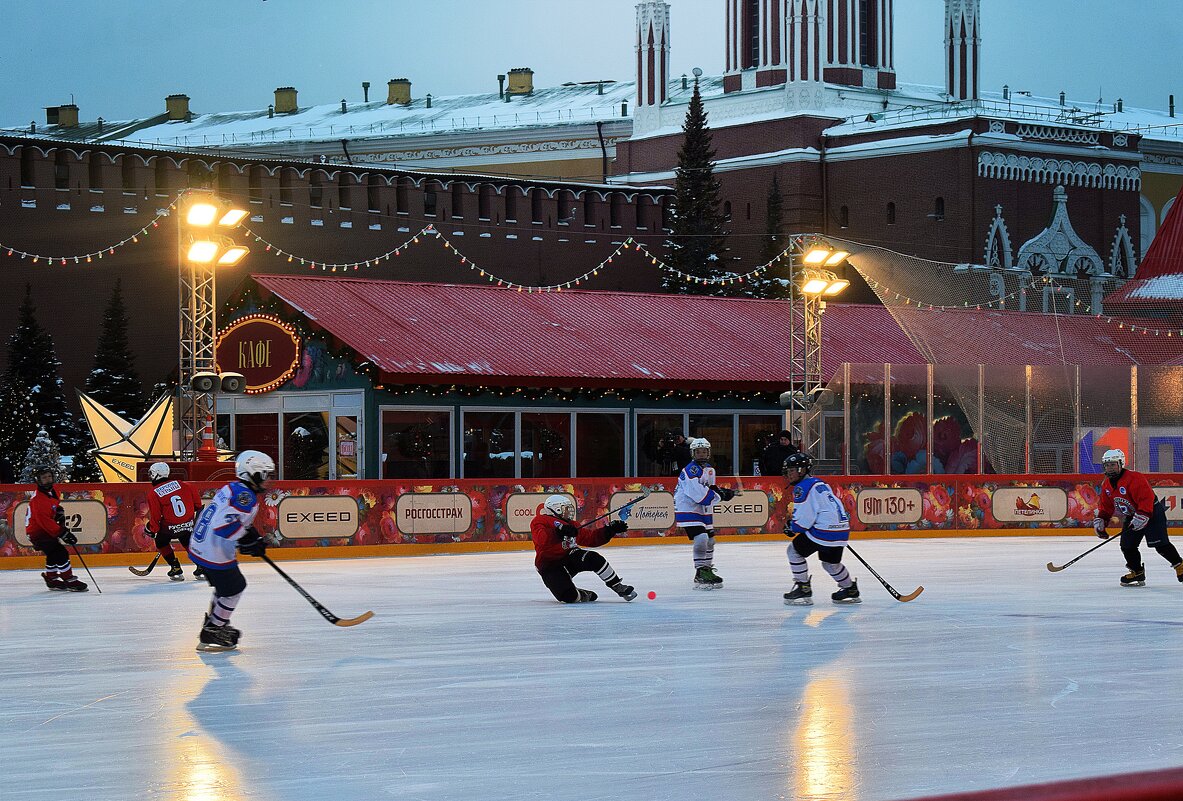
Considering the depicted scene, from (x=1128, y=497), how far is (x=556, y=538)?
17.8ft

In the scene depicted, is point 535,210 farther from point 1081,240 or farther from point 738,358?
point 738,358

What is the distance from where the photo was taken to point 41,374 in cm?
4453

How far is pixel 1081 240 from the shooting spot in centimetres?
5966

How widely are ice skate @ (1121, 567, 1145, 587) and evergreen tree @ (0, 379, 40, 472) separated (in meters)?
30.6

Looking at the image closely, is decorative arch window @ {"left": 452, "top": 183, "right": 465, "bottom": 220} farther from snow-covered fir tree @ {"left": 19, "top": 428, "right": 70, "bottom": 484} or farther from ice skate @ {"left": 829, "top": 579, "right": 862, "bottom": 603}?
ice skate @ {"left": 829, "top": 579, "right": 862, "bottom": 603}

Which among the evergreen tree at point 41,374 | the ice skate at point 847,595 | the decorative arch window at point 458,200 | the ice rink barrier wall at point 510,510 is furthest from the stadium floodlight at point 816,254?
the decorative arch window at point 458,200

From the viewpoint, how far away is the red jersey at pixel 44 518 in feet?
52.5

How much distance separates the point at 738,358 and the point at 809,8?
37.1 metres

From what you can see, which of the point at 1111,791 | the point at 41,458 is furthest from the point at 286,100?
the point at 1111,791

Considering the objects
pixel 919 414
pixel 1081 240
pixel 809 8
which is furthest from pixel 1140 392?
pixel 809 8

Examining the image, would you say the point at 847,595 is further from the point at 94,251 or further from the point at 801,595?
the point at 94,251

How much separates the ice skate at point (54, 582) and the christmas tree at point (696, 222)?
41697mm

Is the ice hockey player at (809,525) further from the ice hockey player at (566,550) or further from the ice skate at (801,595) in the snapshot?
the ice hockey player at (566,550)

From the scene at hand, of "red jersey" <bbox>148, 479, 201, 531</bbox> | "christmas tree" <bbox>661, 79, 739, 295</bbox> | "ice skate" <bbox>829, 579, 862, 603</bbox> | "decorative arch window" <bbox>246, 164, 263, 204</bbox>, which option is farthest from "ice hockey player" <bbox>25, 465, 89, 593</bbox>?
"christmas tree" <bbox>661, 79, 739, 295</bbox>
